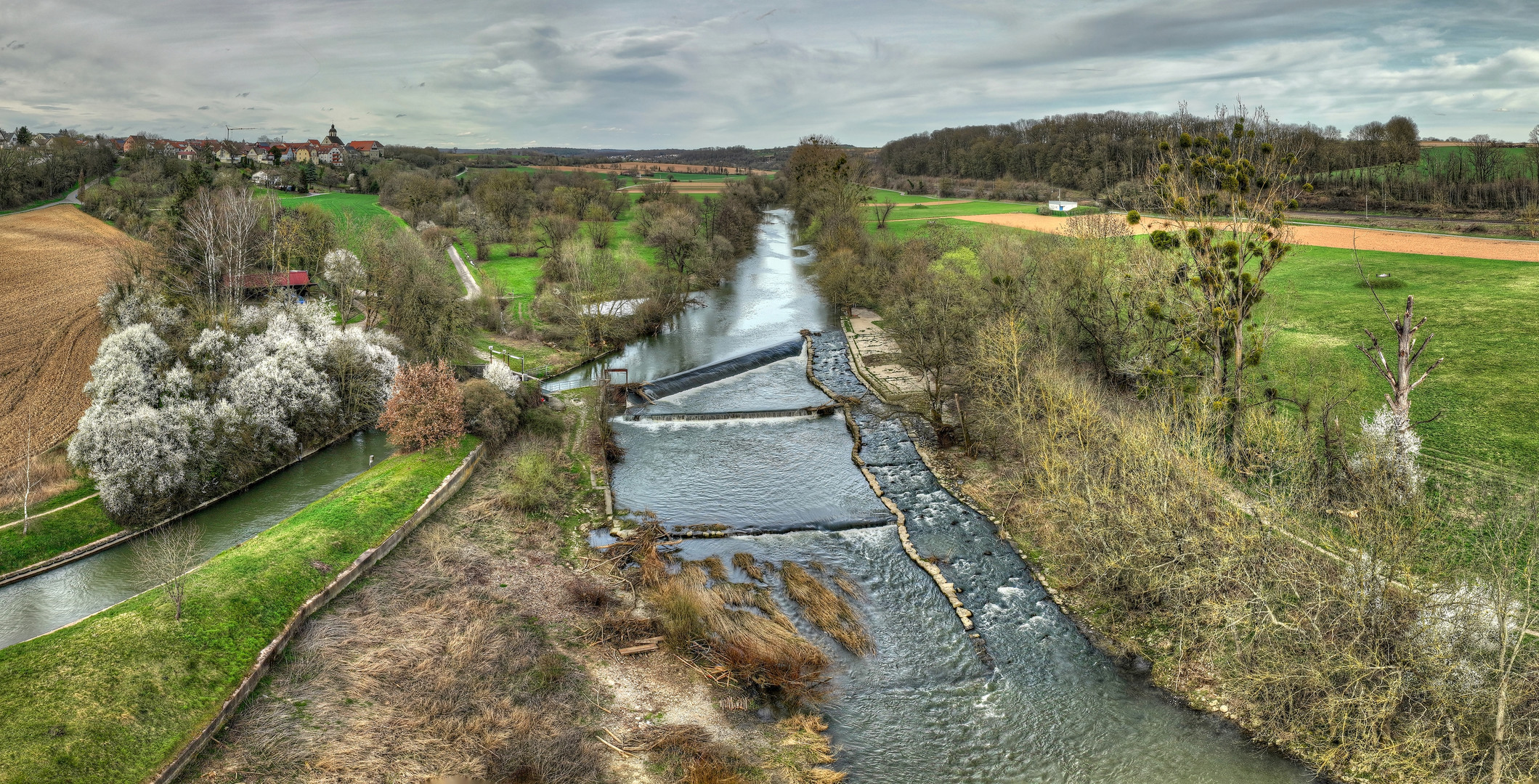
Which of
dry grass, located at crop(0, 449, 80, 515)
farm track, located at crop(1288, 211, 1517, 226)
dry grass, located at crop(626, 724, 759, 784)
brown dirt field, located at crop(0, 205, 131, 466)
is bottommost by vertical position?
dry grass, located at crop(626, 724, 759, 784)

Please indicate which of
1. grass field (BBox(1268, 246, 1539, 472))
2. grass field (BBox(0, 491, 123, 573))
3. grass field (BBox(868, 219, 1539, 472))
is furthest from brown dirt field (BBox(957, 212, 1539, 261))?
grass field (BBox(0, 491, 123, 573))

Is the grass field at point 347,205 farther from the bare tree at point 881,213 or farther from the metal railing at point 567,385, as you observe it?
the bare tree at point 881,213

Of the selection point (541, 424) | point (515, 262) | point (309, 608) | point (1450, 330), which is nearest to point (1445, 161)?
point (1450, 330)

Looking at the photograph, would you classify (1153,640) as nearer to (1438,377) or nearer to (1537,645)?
→ (1537,645)

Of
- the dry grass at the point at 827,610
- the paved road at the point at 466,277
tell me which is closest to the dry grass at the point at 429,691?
the dry grass at the point at 827,610

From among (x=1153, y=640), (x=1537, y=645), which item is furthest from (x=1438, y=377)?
(x=1153, y=640)

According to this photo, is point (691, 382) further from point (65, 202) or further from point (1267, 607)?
point (65, 202)

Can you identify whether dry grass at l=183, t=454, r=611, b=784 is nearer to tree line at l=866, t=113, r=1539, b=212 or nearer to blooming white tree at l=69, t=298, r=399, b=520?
blooming white tree at l=69, t=298, r=399, b=520
